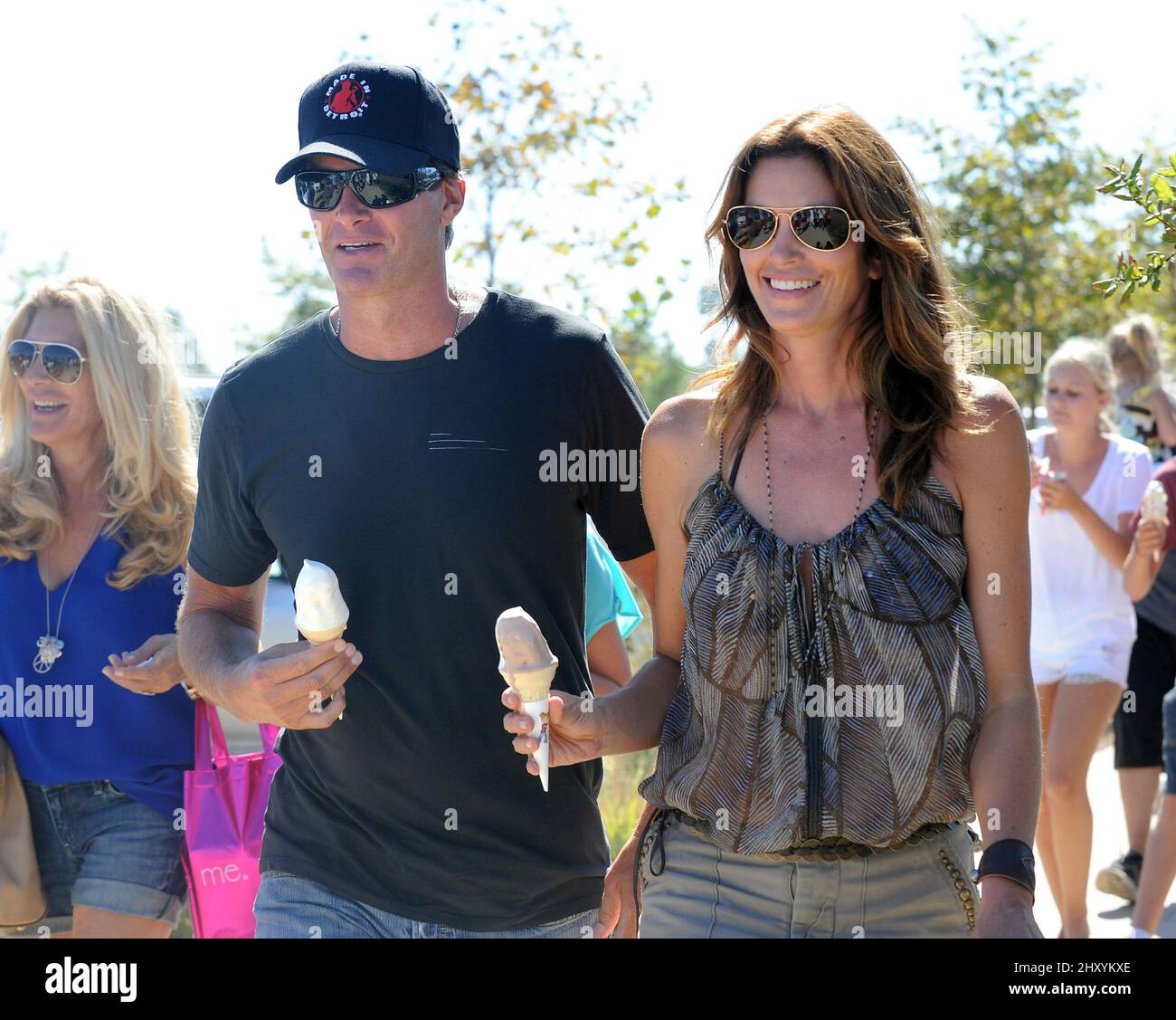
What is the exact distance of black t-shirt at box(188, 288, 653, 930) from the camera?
3.27 m

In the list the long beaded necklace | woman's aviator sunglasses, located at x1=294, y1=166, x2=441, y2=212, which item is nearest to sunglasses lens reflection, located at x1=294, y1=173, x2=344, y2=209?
woman's aviator sunglasses, located at x1=294, y1=166, x2=441, y2=212

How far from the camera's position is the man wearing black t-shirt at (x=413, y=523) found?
327 cm

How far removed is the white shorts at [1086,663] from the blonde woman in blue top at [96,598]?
12.2 ft

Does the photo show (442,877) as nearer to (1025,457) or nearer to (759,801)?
(759,801)

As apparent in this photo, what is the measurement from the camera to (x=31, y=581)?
4469 millimetres

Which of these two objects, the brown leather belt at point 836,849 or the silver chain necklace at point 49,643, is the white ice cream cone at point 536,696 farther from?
the silver chain necklace at point 49,643

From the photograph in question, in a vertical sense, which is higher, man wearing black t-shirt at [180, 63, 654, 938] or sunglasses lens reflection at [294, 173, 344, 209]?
sunglasses lens reflection at [294, 173, 344, 209]

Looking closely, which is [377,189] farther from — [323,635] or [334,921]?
[334,921]

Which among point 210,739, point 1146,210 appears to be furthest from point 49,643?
point 1146,210

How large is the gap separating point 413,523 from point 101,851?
1659 millimetres

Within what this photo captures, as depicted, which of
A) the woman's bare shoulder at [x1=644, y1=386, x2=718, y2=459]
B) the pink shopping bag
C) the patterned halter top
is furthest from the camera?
the pink shopping bag

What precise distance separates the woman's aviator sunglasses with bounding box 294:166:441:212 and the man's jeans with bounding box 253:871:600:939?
1.51 m
